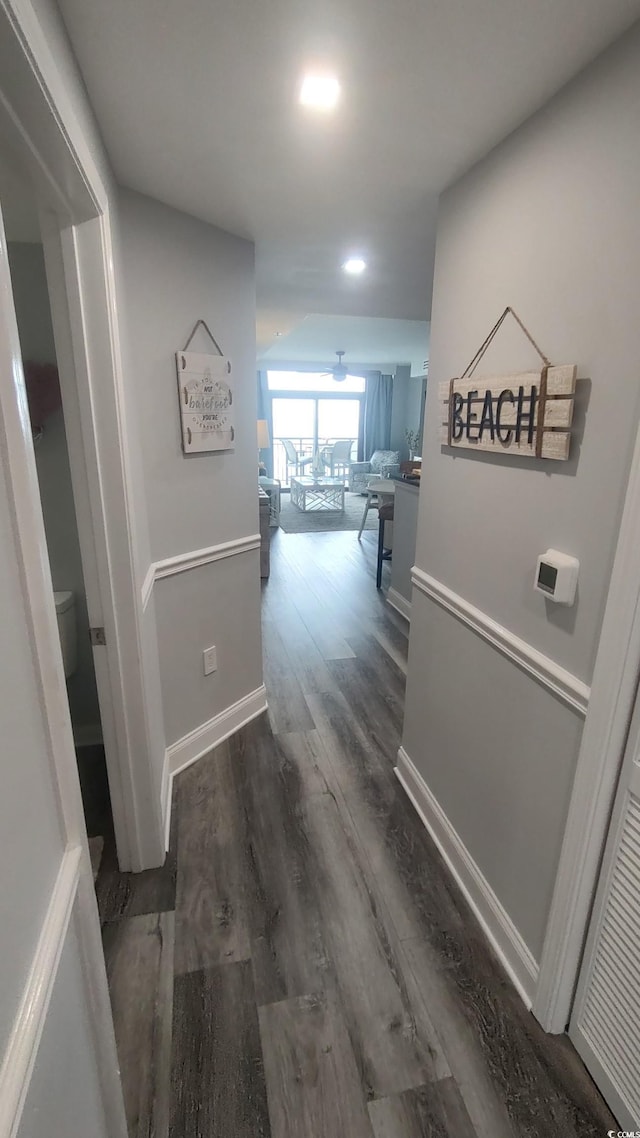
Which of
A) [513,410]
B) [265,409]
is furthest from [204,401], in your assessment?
[265,409]

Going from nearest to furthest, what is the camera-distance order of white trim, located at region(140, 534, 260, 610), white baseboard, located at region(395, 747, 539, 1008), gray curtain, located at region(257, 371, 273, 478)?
white baseboard, located at region(395, 747, 539, 1008) → white trim, located at region(140, 534, 260, 610) → gray curtain, located at region(257, 371, 273, 478)

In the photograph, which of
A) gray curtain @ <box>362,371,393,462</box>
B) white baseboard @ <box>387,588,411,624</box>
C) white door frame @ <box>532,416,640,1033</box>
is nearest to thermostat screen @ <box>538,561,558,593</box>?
white door frame @ <box>532,416,640,1033</box>

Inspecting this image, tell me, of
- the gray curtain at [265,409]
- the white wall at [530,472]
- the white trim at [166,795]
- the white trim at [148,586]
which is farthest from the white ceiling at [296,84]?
the gray curtain at [265,409]

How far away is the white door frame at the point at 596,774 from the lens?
96cm

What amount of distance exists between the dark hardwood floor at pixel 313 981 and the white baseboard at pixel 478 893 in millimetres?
33

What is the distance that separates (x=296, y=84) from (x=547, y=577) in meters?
1.21

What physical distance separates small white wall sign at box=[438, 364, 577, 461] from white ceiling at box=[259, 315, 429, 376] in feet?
9.69

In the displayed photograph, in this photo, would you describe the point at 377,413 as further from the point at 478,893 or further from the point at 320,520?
the point at 478,893

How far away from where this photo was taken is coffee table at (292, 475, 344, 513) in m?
8.03

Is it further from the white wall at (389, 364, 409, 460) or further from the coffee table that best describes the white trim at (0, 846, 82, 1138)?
the white wall at (389, 364, 409, 460)

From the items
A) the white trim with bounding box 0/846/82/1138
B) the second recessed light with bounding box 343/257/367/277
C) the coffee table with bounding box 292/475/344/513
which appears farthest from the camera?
the coffee table with bounding box 292/475/344/513

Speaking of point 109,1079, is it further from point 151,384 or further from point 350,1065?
point 151,384

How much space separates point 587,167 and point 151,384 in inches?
52.5

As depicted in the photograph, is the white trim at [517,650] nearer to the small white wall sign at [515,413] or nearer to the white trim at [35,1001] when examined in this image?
the small white wall sign at [515,413]
